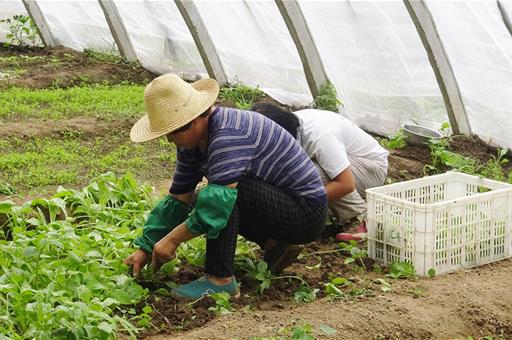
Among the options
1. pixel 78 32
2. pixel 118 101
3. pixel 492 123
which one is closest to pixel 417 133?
pixel 492 123

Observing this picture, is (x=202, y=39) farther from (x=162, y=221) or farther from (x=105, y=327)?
(x=105, y=327)

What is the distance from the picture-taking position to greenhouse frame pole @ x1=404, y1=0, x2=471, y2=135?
686cm

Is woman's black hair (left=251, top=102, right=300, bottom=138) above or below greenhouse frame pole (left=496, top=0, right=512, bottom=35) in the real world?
above

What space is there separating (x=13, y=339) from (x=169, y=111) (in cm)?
112

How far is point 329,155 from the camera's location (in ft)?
15.8

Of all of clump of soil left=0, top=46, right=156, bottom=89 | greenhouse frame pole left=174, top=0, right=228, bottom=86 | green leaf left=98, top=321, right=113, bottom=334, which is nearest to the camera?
green leaf left=98, top=321, right=113, bottom=334

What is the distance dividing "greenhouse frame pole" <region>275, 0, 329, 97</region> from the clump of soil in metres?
2.65

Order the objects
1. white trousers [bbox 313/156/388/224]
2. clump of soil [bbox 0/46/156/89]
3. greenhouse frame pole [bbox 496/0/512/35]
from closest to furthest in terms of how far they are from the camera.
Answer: white trousers [bbox 313/156/388/224] → greenhouse frame pole [bbox 496/0/512/35] → clump of soil [bbox 0/46/156/89]

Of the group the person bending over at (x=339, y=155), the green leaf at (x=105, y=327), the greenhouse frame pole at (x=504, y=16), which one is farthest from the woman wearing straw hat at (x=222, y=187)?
the greenhouse frame pole at (x=504, y=16)

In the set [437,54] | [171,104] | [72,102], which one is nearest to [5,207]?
[171,104]

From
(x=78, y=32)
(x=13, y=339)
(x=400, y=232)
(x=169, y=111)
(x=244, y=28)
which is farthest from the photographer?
(x=78, y=32)

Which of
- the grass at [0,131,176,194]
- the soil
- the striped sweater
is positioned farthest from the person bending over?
the grass at [0,131,176,194]

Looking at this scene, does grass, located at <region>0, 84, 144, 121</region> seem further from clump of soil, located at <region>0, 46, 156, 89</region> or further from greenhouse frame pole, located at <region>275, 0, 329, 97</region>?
greenhouse frame pole, located at <region>275, 0, 329, 97</region>

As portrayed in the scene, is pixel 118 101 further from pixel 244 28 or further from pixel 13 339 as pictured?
pixel 13 339
